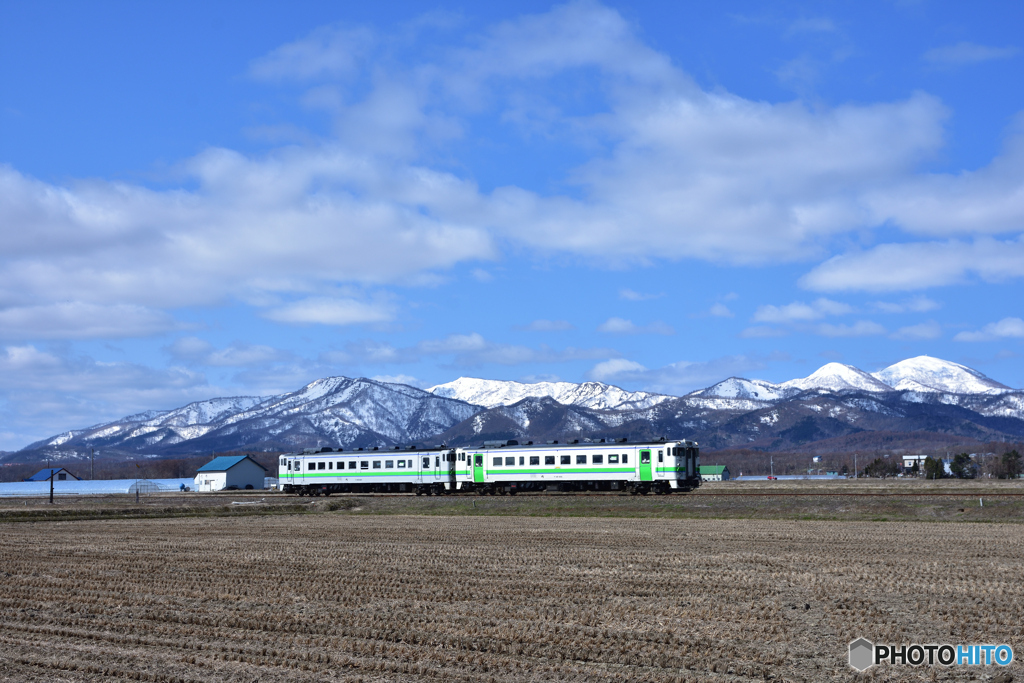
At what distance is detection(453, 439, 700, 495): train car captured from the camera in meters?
60.9

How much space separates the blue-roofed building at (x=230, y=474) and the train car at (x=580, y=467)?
63.1 metres

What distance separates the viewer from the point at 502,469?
67.2m

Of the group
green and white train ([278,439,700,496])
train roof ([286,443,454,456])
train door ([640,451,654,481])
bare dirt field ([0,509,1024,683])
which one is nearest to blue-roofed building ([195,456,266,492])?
green and white train ([278,439,700,496])

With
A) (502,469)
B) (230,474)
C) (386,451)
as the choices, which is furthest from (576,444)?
(230,474)

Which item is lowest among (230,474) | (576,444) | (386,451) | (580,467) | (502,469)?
(230,474)

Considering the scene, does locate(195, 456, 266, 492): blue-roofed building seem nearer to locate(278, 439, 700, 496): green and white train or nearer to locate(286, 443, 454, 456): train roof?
locate(278, 439, 700, 496): green and white train

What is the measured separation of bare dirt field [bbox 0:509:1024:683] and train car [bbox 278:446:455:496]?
37.2 metres

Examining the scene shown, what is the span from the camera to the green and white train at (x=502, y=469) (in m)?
61.3

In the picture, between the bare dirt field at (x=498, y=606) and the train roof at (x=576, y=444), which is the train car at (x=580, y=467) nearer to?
the train roof at (x=576, y=444)

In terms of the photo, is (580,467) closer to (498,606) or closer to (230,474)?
(498,606)

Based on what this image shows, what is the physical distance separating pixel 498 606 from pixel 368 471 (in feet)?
188

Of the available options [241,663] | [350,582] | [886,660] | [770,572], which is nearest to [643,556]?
[770,572]

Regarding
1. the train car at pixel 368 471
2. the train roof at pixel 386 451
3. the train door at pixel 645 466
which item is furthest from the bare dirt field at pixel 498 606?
the train roof at pixel 386 451

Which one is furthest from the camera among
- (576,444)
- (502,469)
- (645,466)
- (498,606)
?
(502,469)
